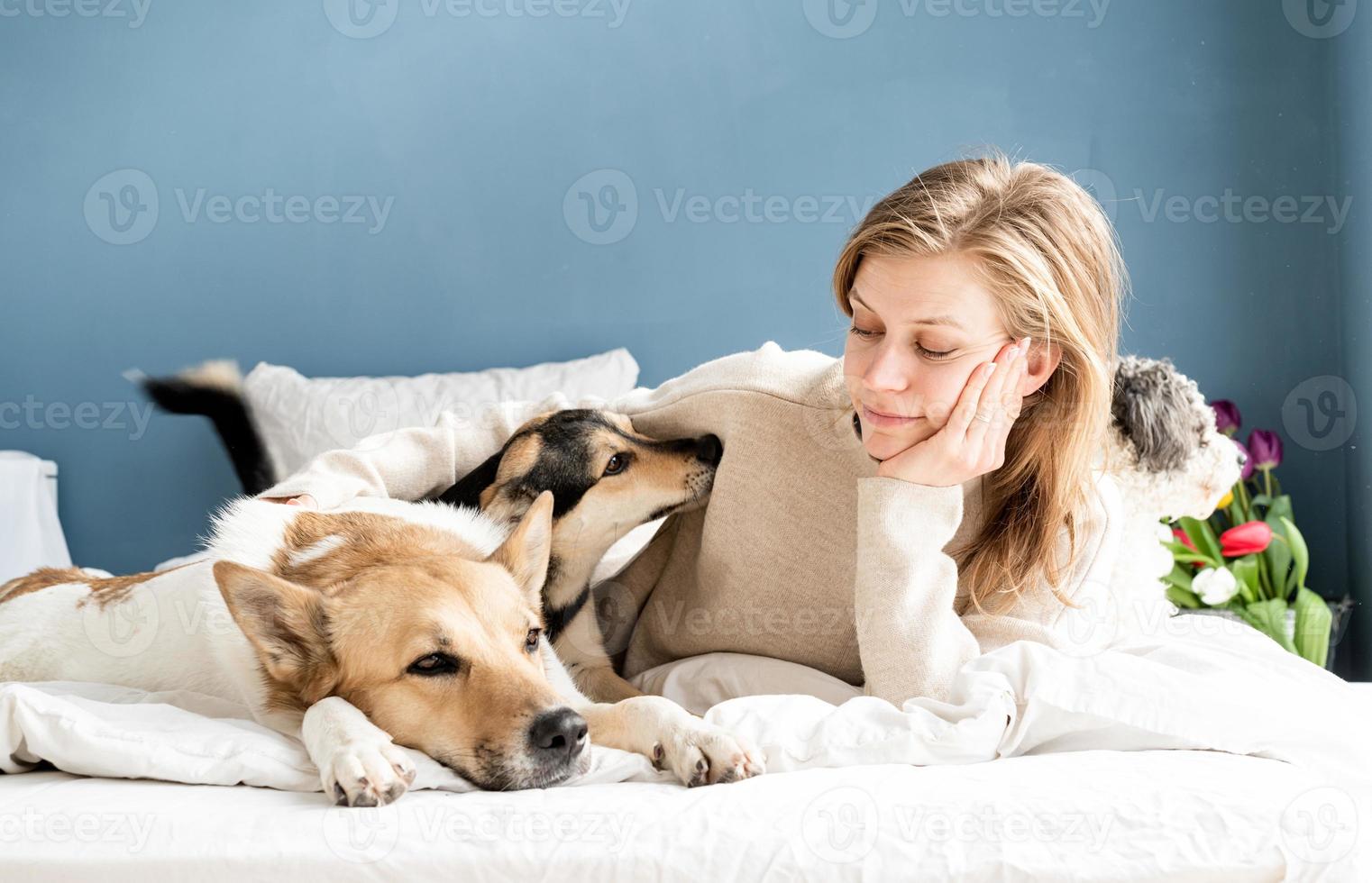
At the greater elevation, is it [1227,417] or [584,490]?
[584,490]

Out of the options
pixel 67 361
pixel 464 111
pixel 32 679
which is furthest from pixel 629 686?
pixel 67 361

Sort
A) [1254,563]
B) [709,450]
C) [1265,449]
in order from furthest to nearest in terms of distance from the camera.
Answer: [1265,449], [1254,563], [709,450]

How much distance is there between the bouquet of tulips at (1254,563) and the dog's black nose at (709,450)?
5.69ft

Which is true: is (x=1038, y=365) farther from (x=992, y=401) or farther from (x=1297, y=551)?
(x=1297, y=551)

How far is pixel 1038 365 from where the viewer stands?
1603mm

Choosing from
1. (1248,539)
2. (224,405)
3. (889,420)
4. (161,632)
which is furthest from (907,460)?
(1248,539)

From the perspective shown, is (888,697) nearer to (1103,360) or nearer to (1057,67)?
(1103,360)

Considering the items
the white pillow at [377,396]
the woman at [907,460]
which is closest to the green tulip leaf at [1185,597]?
the woman at [907,460]

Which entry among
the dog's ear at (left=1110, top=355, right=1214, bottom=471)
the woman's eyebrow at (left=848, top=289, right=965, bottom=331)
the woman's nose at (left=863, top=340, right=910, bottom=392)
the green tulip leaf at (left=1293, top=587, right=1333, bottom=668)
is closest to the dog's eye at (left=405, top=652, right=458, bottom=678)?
the woman's nose at (left=863, top=340, right=910, bottom=392)

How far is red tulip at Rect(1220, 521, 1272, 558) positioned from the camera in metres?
2.99

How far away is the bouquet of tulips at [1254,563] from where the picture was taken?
298 cm

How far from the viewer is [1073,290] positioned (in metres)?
1.58

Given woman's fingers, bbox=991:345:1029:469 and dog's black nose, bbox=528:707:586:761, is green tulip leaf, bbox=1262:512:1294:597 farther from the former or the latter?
dog's black nose, bbox=528:707:586:761

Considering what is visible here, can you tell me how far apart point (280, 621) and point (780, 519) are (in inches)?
31.1
